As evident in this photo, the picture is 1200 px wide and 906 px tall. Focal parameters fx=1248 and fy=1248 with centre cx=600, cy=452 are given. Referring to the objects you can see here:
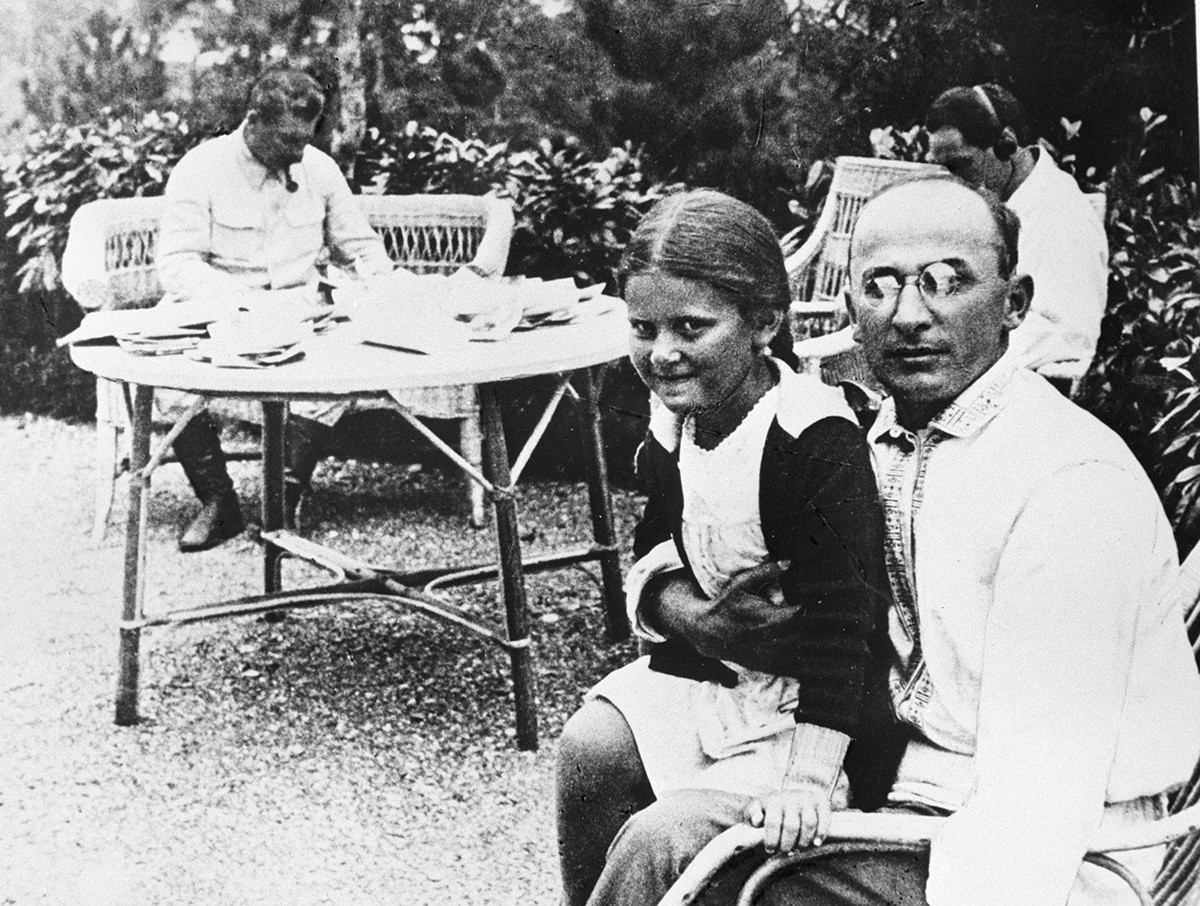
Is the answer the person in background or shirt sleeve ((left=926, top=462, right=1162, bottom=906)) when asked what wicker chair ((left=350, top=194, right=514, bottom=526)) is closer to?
the person in background

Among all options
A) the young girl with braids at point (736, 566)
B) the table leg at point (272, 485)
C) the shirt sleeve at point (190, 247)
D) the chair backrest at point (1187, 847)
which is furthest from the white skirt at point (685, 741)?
the shirt sleeve at point (190, 247)

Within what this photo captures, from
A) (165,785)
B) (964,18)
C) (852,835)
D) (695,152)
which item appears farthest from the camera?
(165,785)

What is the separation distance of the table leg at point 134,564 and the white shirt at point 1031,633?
1.52 meters

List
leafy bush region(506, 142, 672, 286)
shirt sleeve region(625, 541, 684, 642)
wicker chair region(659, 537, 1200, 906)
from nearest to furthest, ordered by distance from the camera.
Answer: wicker chair region(659, 537, 1200, 906), shirt sleeve region(625, 541, 684, 642), leafy bush region(506, 142, 672, 286)

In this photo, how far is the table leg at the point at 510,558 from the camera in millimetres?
2432

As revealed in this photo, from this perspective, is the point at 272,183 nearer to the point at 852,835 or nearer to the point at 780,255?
Result: the point at 780,255

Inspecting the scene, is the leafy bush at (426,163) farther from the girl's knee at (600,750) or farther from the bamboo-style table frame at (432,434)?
the girl's knee at (600,750)

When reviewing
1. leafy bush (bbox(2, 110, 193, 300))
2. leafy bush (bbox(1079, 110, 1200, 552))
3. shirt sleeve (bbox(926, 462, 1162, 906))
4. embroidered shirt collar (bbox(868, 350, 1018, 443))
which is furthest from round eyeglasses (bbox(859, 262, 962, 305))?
leafy bush (bbox(2, 110, 193, 300))

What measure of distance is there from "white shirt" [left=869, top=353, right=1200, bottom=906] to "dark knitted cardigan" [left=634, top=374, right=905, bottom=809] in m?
0.04

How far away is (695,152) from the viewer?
6.88 ft

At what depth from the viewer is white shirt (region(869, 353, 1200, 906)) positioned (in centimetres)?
149

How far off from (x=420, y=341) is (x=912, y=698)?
126cm

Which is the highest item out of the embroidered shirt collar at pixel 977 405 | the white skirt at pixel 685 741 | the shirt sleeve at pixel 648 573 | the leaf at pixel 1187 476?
the embroidered shirt collar at pixel 977 405

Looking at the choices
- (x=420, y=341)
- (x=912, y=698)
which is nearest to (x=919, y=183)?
(x=912, y=698)
